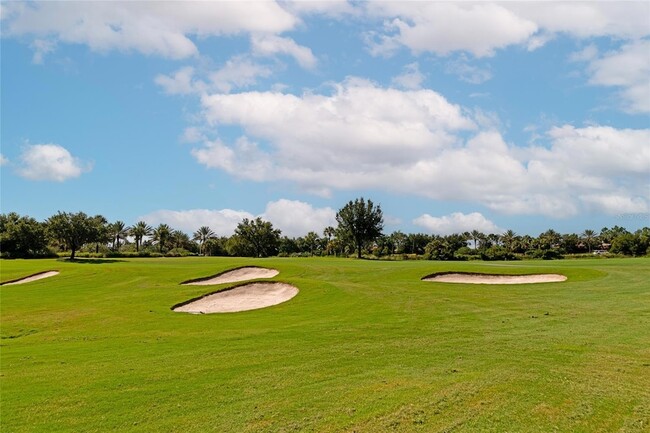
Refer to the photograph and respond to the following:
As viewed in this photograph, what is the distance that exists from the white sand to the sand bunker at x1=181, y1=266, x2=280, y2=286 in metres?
14.2

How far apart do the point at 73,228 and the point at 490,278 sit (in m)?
69.6

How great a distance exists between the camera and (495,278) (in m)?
35.4

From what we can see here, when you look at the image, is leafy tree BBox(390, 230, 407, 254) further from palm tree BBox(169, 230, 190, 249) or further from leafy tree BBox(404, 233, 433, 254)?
palm tree BBox(169, 230, 190, 249)

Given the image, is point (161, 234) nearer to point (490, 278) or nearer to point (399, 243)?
point (399, 243)

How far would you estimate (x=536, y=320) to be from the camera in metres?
19.1

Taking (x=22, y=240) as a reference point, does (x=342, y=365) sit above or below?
below

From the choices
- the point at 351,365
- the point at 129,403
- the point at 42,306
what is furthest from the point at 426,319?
the point at 42,306

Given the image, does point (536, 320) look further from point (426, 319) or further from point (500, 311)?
point (426, 319)

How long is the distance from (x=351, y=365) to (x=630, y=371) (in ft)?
22.8

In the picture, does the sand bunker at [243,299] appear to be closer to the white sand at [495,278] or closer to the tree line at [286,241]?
the white sand at [495,278]

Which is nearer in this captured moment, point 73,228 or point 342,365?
point 342,365

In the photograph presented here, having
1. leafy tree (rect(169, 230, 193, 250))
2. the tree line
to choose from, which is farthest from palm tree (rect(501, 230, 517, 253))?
leafy tree (rect(169, 230, 193, 250))

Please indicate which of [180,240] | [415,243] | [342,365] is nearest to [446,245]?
[415,243]

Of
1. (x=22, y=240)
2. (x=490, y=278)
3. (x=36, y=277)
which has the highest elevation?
(x=22, y=240)
